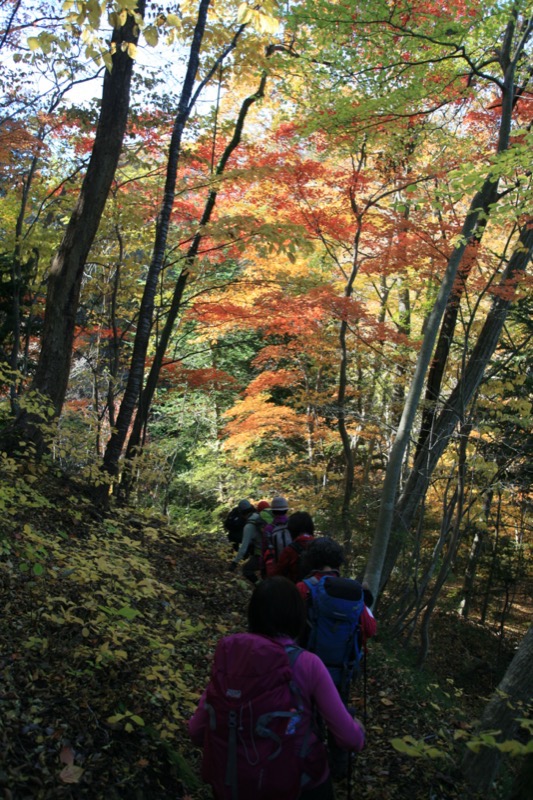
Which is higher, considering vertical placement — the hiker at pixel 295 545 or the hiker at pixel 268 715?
the hiker at pixel 295 545

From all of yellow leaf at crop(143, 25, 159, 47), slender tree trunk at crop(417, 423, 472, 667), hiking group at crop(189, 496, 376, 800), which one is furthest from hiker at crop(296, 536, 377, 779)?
slender tree trunk at crop(417, 423, 472, 667)

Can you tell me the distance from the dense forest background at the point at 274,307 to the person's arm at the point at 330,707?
0.38 metres

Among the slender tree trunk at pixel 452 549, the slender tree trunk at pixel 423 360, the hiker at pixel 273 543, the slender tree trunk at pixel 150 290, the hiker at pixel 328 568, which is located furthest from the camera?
the slender tree trunk at pixel 452 549

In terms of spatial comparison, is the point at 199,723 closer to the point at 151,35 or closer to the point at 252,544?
the point at 151,35

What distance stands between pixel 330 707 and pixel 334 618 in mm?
843

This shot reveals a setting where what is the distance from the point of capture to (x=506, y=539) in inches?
604

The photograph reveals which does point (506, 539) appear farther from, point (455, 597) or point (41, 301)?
point (41, 301)

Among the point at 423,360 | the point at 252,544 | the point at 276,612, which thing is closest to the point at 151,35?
the point at 276,612

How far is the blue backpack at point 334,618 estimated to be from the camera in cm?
303

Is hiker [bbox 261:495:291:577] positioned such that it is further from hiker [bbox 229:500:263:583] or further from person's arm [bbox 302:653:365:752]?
person's arm [bbox 302:653:365:752]

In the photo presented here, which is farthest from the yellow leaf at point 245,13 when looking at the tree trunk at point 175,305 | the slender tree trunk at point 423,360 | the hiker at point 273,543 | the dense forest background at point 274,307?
the tree trunk at point 175,305

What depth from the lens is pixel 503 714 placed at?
4457 mm

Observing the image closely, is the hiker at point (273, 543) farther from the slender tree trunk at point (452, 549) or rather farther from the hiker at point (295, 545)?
the slender tree trunk at point (452, 549)

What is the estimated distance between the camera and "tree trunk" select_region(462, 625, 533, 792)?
4363 mm
